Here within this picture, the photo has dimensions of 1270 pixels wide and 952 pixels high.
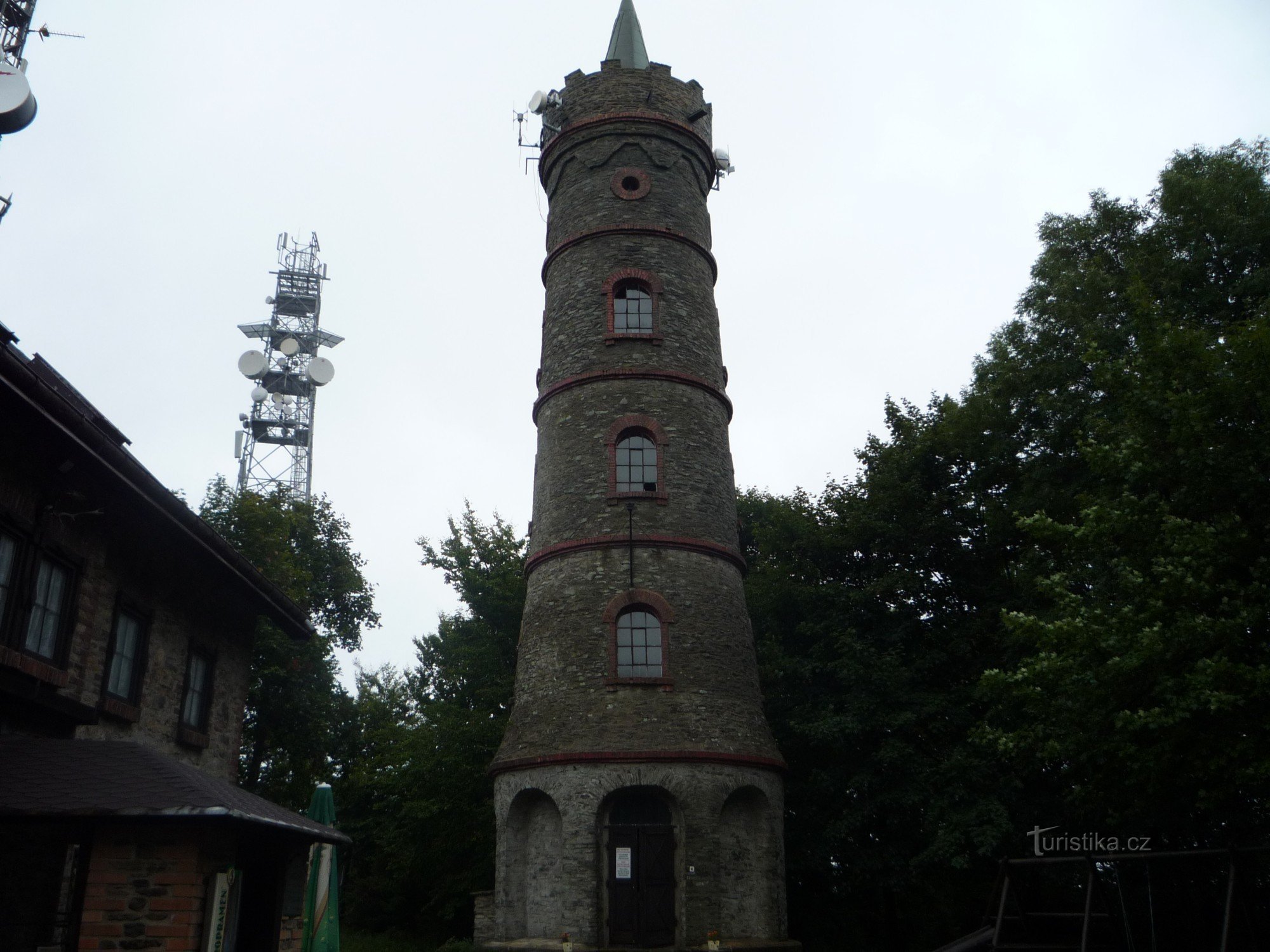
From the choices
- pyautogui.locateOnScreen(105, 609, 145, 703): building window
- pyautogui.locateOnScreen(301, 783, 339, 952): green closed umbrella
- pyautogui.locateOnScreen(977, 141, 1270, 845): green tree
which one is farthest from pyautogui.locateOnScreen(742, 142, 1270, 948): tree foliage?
pyautogui.locateOnScreen(105, 609, 145, 703): building window

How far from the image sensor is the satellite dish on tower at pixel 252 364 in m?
35.6

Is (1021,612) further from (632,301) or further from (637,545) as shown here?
(632,301)

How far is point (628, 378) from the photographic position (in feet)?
57.8

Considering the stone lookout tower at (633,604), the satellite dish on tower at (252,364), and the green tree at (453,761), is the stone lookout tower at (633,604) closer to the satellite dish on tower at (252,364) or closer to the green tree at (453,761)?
the green tree at (453,761)

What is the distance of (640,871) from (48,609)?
8.87 m

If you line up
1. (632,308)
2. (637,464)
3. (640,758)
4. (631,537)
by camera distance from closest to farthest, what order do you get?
(640,758)
(631,537)
(637,464)
(632,308)

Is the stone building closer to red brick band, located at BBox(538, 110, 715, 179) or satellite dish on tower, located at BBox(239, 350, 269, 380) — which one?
red brick band, located at BBox(538, 110, 715, 179)

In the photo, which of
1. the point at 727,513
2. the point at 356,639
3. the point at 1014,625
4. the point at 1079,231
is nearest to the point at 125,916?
the point at 1014,625

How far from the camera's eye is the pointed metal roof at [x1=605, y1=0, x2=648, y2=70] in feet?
73.5

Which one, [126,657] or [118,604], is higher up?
[118,604]

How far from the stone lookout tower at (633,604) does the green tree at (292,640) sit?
7888 mm

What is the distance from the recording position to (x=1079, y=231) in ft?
60.4

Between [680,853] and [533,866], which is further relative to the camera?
[533,866]

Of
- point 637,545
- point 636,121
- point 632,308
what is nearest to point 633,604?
point 637,545
